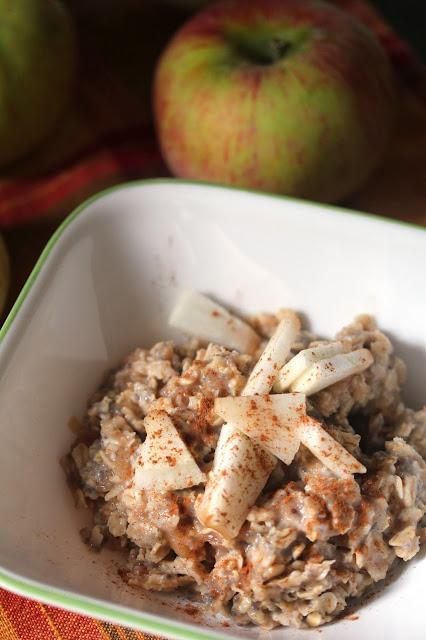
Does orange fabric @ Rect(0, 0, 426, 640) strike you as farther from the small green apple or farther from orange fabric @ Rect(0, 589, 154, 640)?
orange fabric @ Rect(0, 589, 154, 640)

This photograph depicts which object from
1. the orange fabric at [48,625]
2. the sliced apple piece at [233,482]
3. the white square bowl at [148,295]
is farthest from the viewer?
the orange fabric at [48,625]

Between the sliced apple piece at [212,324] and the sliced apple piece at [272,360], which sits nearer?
the sliced apple piece at [272,360]

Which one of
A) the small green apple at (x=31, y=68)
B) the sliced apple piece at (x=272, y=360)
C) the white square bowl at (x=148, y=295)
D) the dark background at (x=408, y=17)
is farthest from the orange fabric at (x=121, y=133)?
the sliced apple piece at (x=272, y=360)

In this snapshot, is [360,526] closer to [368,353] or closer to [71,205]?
[368,353]

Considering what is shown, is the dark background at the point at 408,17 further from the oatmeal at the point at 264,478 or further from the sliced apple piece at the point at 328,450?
the sliced apple piece at the point at 328,450

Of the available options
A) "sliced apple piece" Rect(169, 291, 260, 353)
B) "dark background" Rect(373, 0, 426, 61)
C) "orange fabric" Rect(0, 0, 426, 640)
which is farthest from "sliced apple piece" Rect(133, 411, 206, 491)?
"dark background" Rect(373, 0, 426, 61)

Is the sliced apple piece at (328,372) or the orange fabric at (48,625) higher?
the sliced apple piece at (328,372)
